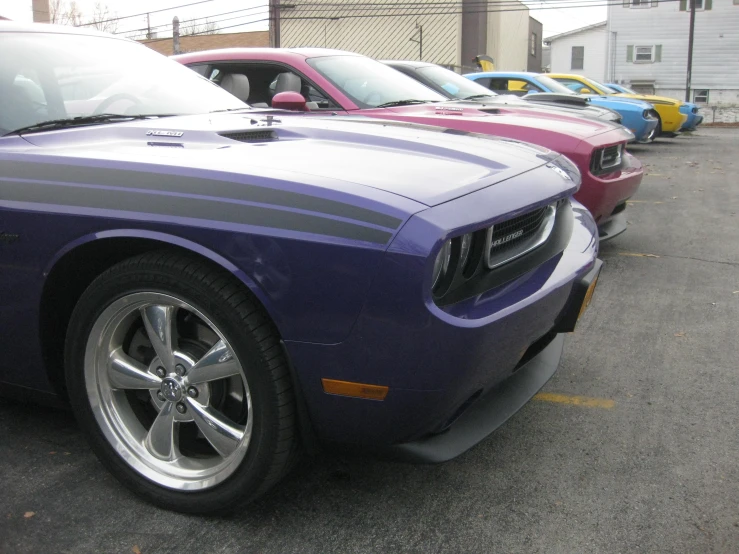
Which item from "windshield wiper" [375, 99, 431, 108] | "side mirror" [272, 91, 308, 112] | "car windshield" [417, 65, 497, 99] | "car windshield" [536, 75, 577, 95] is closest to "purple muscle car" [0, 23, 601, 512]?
"side mirror" [272, 91, 308, 112]

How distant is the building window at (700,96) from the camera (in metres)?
36.8

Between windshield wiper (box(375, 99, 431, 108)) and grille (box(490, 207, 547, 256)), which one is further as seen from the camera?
windshield wiper (box(375, 99, 431, 108))

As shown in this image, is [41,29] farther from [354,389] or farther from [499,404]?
[499,404]

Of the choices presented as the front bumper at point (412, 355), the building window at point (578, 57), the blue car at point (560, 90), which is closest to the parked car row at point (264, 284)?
the front bumper at point (412, 355)

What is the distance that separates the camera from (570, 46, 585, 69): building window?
46.1 m

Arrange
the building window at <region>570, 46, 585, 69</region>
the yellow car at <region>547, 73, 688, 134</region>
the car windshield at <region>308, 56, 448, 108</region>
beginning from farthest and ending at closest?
the building window at <region>570, 46, 585, 69</region> → the yellow car at <region>547, 73, 688, 134</region> → the car windshield at <region>308, 56, 448, 108</region>

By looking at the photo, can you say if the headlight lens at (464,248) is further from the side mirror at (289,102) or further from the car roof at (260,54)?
the car roof at (260,54)

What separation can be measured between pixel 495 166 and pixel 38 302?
1.57 meters

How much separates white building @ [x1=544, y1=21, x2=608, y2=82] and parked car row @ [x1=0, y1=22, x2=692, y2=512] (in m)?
44.7

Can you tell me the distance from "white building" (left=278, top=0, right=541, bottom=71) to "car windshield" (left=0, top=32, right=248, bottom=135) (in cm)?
2910

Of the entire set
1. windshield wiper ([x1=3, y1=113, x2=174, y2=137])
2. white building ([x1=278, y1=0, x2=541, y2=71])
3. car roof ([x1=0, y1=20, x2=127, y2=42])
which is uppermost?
white building ([x1=278, y1=0, x2=541, y2=71])

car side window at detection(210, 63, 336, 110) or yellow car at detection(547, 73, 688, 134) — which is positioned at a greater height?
car side window at detection(210, 63, 336, 110)

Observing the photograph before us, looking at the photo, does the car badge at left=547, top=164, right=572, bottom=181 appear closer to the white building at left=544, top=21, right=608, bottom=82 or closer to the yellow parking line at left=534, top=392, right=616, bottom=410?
the yellow parking line at left=534, top=392, right=616, bottom=410

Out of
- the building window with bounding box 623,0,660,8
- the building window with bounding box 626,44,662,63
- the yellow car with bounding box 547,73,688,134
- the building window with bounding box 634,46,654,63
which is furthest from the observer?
the building window with bounding box 634,46,654,63
